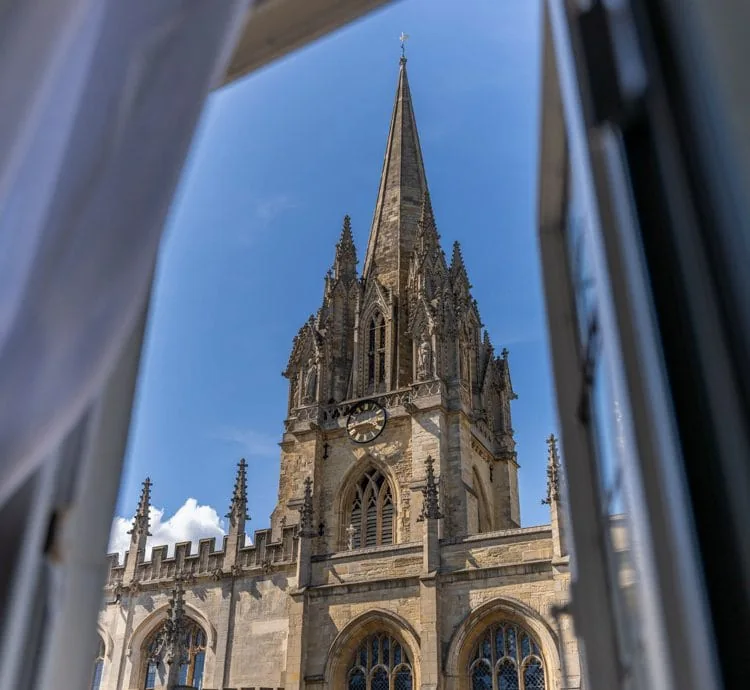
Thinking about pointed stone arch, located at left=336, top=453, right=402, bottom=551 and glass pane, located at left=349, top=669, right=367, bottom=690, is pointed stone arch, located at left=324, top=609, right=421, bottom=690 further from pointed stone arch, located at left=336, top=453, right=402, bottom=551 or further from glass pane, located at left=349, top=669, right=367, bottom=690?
pointed stone arch, located at left=336, top=453, right=402, bottom=551

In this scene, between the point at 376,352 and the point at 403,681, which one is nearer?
the point at 403,681

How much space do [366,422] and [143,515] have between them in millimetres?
7114

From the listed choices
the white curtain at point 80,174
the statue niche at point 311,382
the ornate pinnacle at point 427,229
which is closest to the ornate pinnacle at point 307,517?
the statue niche at point 311,382

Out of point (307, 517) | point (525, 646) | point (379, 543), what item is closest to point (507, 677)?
point (525, 646)

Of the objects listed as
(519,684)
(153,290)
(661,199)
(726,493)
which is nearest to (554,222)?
(661,199)

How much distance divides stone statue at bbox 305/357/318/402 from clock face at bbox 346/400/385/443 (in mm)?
1575

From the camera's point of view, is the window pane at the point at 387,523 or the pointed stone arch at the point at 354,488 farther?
the pointed stone arch at the point at 354,488

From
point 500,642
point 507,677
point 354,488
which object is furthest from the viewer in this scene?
point 354,488

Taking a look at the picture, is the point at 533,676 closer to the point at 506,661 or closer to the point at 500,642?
the point at 506,661

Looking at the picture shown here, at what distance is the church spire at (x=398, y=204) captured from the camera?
27.1 metres

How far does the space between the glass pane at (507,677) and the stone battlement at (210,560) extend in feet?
19.7

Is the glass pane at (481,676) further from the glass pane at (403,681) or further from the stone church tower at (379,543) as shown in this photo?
the glass pane at (403,681)

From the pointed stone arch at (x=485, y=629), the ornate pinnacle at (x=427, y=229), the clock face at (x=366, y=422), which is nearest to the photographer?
the pointed stone arch at (x=485, y=629)

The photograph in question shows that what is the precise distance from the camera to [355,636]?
17.2 metres
